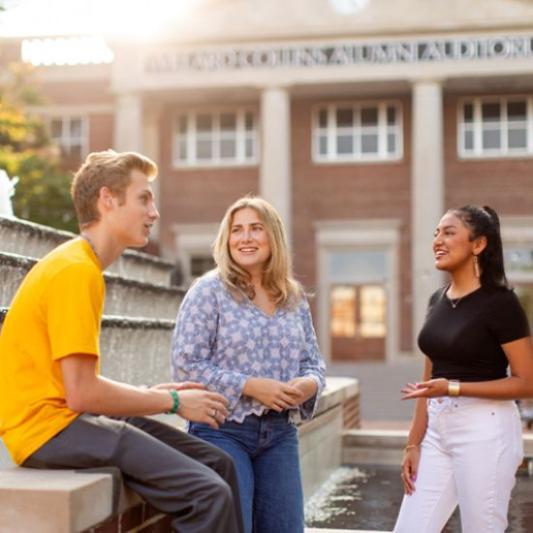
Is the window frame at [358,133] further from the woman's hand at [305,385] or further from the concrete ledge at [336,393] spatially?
the woman's hand at [305,385]

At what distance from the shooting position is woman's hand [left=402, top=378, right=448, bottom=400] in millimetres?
3598

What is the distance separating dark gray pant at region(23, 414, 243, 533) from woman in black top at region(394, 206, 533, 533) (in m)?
1.03

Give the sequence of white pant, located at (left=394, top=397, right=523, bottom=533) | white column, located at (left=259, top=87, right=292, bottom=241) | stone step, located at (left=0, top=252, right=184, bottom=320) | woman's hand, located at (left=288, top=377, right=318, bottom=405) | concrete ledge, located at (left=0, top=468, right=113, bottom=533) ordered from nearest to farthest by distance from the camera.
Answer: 1. concrete ledge, located at (left=0, top=468, right=113, bottom=533)
2. woman's hand, located at (left=288, top=377, right=318, bottom=405)
3. white pant, located at (left=394, top=397, right=523, bottom=533)
4. stone step, located at (left=0, top=252, right=184, bottom=320)
5. white column, located at (left=259, top=87, right=292, bottom=241)

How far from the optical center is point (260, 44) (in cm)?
2933

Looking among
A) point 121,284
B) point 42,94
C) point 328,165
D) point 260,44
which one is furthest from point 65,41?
point 121,284

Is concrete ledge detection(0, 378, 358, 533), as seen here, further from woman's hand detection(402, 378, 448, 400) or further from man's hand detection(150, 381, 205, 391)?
woman's hand detection(402, 378, 448, 400)

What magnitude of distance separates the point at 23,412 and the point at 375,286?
2719 cm

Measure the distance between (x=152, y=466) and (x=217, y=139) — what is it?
92.0 ft

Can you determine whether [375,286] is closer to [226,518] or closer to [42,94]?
[42,94]

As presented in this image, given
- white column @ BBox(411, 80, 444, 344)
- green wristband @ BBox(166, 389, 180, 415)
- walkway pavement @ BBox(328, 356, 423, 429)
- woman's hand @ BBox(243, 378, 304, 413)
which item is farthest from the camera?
white column @ BBox(411, 80, 444, 344)

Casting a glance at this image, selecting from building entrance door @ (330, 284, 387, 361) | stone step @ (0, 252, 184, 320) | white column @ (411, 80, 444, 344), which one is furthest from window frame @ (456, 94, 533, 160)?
stone step @ (0, 252, 184, 320)

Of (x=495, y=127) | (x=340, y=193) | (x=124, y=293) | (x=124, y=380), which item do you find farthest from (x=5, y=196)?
(x=495, y=127)

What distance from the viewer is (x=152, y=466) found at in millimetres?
2848

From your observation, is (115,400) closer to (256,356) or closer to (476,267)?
(256,356)
